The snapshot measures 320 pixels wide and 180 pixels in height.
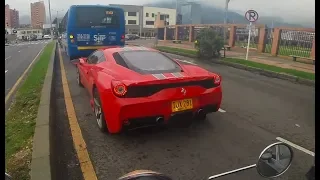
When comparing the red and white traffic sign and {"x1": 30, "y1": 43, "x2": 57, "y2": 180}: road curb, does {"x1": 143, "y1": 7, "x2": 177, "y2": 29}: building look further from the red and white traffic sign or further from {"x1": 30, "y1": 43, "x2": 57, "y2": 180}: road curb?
{"x1": 30, "y1": 43, "x2": 57, "y2": 180}: road curb

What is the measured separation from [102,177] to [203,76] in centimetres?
207

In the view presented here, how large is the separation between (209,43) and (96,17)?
575 centimetres

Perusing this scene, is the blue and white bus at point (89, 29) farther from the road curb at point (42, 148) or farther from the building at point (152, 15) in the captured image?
the building at point (152, 15)

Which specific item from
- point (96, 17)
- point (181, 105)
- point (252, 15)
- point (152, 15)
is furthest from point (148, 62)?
point (152, 15)

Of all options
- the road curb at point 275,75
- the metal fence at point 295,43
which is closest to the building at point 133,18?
the metal fence at point 295,43

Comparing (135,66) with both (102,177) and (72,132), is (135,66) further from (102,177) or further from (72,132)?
(102,177)

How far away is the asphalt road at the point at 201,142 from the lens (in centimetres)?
357

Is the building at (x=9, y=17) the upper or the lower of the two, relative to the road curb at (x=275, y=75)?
upper

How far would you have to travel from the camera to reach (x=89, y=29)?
539 inches

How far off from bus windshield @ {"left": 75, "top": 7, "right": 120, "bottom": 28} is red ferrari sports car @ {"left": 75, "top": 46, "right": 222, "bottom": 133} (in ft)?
31.0

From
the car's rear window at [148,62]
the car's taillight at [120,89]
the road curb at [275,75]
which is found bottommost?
the road curb at [275,75]

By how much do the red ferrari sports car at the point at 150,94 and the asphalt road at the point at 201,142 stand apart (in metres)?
0.34

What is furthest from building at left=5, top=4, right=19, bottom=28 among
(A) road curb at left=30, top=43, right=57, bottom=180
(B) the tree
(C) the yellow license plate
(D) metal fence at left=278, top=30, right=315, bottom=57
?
(D) metal fence at left=278, top=30, right=315, bottom=57

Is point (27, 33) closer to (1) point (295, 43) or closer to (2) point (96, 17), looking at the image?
(2) point (96, 17)
